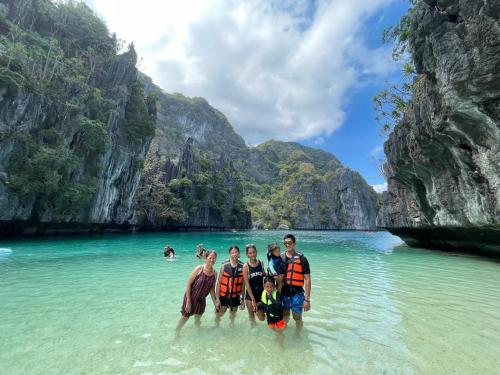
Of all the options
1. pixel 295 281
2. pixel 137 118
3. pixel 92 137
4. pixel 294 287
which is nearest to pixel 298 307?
pixel 294 287

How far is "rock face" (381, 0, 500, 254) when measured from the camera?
440 inches

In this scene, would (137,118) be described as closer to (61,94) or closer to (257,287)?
(61,94)

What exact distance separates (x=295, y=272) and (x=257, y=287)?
33.4 inches

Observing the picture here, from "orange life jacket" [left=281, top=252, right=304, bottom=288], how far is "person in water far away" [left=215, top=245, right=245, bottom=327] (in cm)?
95

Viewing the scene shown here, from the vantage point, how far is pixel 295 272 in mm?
5020

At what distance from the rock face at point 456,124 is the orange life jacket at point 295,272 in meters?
11.9

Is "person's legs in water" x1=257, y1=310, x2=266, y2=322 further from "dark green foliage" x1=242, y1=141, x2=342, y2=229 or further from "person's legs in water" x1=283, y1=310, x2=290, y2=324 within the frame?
"dark green foliage" x1=242, y1=141, x2=342, y2=229

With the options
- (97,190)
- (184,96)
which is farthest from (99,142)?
(184,96)

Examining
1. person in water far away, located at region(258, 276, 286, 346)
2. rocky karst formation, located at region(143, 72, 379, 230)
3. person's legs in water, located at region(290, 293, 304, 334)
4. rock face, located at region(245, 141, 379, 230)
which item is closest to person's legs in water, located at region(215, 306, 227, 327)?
person in water far away, located at region(258, 276, 286, 346)

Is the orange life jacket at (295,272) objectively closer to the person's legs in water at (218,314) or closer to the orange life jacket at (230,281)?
the orange life jacket at (230,281)

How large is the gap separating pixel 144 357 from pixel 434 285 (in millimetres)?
9849

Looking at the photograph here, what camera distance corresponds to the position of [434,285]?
9570 mm

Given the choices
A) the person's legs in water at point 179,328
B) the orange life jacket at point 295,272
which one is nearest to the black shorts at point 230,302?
the person's legs in water at point 179,328

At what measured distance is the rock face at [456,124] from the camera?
1116cm
